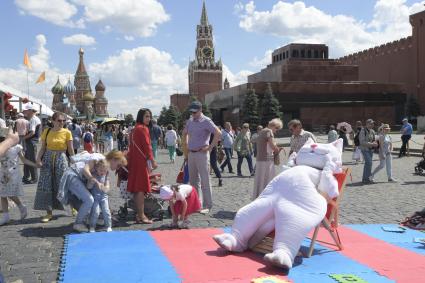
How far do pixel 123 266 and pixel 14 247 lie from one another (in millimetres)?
1815

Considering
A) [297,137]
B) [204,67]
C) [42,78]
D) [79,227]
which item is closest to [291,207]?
[79,227]

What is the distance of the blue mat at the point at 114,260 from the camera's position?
486 centimetres

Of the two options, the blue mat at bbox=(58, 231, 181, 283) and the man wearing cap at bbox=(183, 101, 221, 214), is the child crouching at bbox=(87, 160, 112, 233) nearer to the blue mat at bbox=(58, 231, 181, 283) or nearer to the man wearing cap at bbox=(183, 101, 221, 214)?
the blue mat at bbox=(58, 231, 181, 283)

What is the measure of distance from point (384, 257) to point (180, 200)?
9.63ft

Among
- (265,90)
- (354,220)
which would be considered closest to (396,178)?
(354,220)

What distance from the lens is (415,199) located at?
1019 centimetres

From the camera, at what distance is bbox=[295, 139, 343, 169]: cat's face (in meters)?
5.95

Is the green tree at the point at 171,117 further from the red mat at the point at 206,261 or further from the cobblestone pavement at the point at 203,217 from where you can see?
the red mat at the point at 206,261

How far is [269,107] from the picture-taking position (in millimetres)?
53312

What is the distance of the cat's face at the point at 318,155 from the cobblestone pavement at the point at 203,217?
2120 millimetres

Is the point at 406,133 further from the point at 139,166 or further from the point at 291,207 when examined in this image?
the point at 291,207

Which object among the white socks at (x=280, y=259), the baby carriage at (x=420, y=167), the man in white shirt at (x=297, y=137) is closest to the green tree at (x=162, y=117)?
the baby carriage at (x=420, y=167)

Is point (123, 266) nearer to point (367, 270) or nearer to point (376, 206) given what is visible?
point (367, 270)

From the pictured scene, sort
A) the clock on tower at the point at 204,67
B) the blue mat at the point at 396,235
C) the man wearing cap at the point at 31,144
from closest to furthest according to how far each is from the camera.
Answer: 1. the blue mat at the point at 396,235
2. the man wearing cap at the point at 31,144
3. the clock on tower at the point at 204,67
